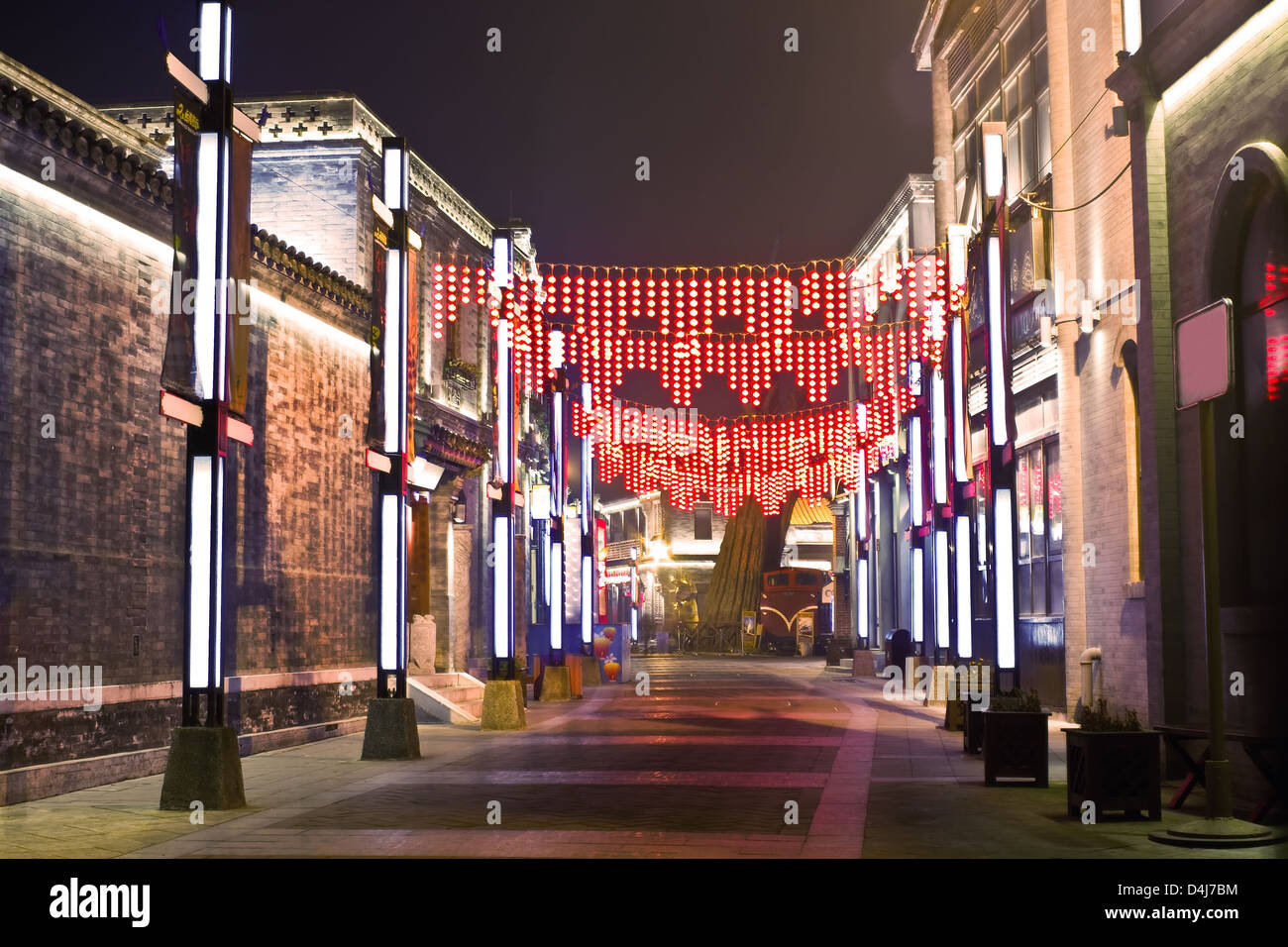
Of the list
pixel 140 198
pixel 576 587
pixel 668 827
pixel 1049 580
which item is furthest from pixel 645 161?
pixel 576 587

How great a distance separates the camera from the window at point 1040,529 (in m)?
23.0

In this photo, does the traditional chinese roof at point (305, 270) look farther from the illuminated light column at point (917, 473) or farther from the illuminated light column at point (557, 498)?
the illuminated light column at point (917, 473)

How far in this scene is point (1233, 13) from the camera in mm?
12203

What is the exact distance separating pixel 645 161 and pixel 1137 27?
26.5 feet

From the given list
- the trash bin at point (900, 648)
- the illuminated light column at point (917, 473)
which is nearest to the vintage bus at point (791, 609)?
the trash bin at point (900, 648)

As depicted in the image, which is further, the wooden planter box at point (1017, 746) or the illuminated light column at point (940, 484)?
the illuminated light column at point (940, 484)

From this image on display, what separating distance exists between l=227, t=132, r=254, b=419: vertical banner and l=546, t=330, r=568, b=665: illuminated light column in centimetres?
1420

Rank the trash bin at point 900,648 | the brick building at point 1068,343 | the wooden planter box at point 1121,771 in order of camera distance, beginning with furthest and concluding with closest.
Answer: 1. the trash bin at point 900,648
2. the brick building at point 1068,343
3. the wooden planter box at point 1121,771

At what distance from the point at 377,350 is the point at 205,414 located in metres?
4.71

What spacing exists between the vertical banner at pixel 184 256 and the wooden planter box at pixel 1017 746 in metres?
8.13

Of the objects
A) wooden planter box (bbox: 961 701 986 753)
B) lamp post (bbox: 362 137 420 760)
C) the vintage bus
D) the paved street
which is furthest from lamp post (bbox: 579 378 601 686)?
the vintage bus

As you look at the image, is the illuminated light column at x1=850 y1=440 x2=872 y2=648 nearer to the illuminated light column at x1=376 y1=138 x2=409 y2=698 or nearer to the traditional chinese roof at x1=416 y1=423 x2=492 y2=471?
the traditional chinese roof at x1=416 y1=423 x2=492 y2=471

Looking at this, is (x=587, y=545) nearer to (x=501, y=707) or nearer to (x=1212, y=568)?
(x=501, y=707)

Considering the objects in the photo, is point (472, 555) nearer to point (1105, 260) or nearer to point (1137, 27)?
point (1105, 260)
